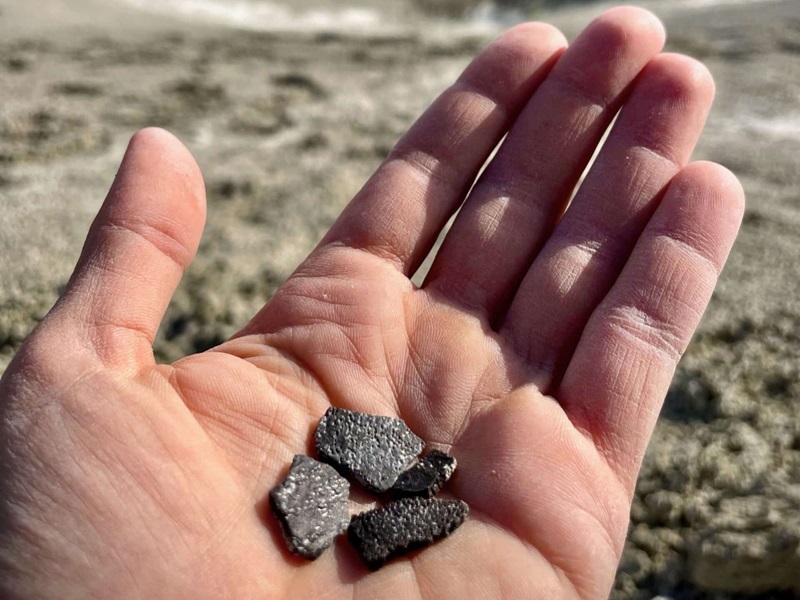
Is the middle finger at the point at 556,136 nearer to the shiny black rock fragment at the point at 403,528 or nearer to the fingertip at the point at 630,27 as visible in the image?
the fingertip at the point at 630,27

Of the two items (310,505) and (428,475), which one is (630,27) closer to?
(428,475)

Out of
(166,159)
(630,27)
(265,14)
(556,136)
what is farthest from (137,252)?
(265,14)

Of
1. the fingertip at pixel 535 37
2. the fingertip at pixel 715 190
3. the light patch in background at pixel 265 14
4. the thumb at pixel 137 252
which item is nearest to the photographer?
the thumb at pixel 137 252

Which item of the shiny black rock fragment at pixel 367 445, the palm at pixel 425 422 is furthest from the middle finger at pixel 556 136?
the shiny black rock fragment at pixel 367 445

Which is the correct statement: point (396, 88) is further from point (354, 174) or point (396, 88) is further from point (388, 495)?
point (388, 495)

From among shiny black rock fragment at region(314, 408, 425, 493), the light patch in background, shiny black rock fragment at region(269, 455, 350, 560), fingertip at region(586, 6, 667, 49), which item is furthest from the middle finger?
the light patch in background

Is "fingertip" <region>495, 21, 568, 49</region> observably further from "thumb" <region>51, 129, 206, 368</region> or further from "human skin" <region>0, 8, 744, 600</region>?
"thumb" <region>51, 129, 206, 368</region>
